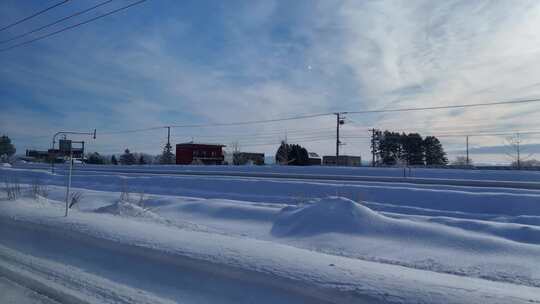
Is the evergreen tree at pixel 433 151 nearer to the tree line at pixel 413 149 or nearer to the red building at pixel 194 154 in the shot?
the tree line at pixel 413 149

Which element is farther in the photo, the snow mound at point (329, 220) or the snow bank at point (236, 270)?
the snow mound at point (329, 220)

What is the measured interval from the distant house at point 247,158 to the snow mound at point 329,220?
67106mm

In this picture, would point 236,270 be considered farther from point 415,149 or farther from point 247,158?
point 247,158

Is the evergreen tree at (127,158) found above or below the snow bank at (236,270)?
above

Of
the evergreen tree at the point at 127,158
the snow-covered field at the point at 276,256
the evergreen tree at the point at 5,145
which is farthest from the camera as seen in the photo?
the evergreen tree at the point at 127,158

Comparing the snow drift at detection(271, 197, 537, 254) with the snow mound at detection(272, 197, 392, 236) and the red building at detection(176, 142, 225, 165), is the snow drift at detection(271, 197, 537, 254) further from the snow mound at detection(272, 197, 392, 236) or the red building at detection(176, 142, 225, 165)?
the red building at detection(176, 142, 225, 165)

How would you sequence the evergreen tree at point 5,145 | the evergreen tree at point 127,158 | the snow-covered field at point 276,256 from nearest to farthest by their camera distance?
the snow-covered field at point 276,256 → the evergreen tree at point 5,145 → the evergreen tree at point 127,158

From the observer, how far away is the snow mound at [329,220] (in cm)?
1109

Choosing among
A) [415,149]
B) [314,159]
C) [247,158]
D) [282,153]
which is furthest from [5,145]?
[415,149]

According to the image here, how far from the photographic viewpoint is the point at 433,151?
259 feet

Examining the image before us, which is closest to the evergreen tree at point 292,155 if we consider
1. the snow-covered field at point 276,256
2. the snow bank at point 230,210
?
the snow bank at point 230,210

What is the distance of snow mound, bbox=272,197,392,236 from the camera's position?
11.1m

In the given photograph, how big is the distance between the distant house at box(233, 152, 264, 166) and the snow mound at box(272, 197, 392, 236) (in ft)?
220

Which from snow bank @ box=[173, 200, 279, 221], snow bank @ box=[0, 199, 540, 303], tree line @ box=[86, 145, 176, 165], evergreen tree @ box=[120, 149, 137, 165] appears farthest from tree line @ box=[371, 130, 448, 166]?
snow bank @ box=[0, 199, 540, 303]
